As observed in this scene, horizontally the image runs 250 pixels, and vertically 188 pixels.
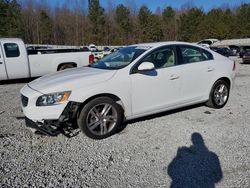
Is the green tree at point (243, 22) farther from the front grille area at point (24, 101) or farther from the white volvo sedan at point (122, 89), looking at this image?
the front grille area at point (24, 101)

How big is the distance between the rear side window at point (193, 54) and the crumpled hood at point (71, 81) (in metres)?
1.68

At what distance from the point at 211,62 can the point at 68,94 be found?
3323mm

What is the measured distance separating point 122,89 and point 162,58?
3.79ft

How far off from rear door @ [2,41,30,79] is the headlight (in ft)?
22.0

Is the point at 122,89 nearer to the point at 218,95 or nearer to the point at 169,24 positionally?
the point at 218,95

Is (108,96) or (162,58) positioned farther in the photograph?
(162,58)

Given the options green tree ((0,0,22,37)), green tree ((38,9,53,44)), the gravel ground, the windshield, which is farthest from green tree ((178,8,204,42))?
the gravel ground

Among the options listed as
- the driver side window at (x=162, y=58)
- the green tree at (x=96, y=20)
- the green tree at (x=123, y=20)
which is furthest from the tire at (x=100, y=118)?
the green tree at (x=123, y=20)

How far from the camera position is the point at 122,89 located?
4785mm

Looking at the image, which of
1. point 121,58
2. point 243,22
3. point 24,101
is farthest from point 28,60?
point 243,22

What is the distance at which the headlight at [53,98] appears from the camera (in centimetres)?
438

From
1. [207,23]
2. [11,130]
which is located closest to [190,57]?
[11,130]

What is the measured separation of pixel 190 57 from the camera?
5781 millimetres

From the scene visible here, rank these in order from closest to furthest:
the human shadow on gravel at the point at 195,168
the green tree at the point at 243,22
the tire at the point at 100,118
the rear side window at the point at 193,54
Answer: the human shadow on gravel at the point at 195,168, the tire at the point at 100,118, the rear side window at the point at 193,54, the green tree at the point at 243,22
